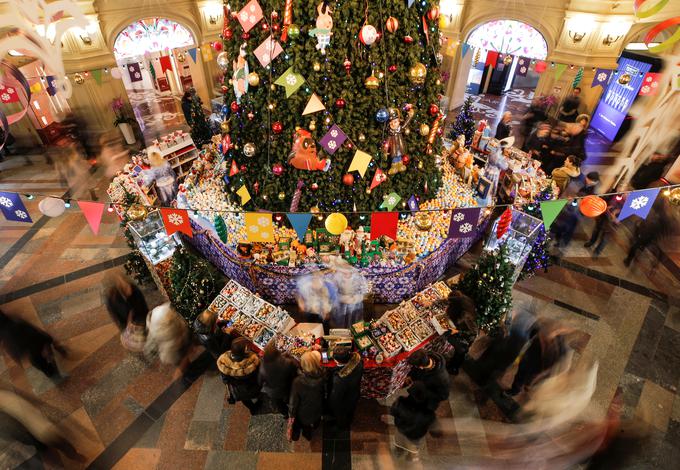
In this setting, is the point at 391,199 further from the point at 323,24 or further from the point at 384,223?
the point at 323,24

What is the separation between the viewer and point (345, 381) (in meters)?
3.73

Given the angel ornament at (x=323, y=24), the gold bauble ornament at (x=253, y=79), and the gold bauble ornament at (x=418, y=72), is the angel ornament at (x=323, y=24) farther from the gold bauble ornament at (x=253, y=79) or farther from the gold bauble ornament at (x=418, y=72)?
the gold bauble ornament at (x=418, y=72)

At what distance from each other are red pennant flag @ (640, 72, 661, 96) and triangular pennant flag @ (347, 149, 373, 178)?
8906mm

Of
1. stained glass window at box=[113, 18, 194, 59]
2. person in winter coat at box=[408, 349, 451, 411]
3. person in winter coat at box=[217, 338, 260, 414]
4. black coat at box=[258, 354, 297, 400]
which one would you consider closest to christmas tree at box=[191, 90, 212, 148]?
stained glass window at box=[113, 18, 194, 59]

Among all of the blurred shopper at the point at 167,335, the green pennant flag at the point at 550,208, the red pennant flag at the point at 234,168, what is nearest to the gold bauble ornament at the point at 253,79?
the red pennant flag at the point at 234,168

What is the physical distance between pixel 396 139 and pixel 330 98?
114 cm

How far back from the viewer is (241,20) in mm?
4598

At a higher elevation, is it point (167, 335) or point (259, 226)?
point (259, 226)

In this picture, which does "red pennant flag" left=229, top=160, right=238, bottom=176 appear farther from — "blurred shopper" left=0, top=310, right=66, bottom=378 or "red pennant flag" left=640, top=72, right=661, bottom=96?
"red pennant flag" left=640, top=72, right=661, bottom=96

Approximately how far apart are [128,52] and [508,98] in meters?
14.8

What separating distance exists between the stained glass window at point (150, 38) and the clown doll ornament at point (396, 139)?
10433mm

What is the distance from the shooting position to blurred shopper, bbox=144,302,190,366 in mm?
4348

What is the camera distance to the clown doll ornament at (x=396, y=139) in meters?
5.09

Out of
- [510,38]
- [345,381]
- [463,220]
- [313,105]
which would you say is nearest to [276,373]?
[345,381]
